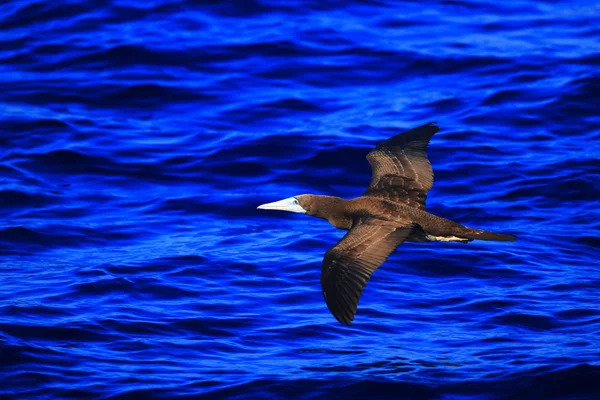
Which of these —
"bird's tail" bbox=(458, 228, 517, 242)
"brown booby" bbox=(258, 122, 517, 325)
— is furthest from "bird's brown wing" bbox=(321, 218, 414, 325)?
"bird's tail" bbox=(458, 228, 517, 242)

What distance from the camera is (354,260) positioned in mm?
7562

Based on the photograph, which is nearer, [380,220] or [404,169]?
[380,220]

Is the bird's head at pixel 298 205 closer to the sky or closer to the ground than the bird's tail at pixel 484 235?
closer to the sky

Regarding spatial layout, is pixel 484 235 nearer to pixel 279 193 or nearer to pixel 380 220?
pixel 380 220

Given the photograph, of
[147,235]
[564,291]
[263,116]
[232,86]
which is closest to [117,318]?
[147,235]

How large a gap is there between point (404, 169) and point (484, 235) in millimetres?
1447

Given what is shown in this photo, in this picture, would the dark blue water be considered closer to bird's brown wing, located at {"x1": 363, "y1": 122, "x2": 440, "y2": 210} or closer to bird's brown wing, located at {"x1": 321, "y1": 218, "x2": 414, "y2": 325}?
bird's brown wing, located at {"x1": 321, "y1": 218, "x2": 414, "y2": 325}

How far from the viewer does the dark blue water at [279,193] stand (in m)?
8.02

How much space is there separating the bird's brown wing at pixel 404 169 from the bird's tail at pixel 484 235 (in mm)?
779

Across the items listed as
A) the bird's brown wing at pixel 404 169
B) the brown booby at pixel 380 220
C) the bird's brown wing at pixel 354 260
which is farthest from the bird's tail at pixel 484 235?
the bird's brown wing at pixel 404 169

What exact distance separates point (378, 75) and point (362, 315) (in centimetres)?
697

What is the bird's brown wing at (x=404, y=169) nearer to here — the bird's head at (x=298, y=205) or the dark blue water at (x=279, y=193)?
the bird's head at (x=298, y=205)

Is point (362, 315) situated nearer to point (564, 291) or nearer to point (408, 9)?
point (564, 291)

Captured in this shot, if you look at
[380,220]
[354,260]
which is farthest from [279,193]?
[354,260]
